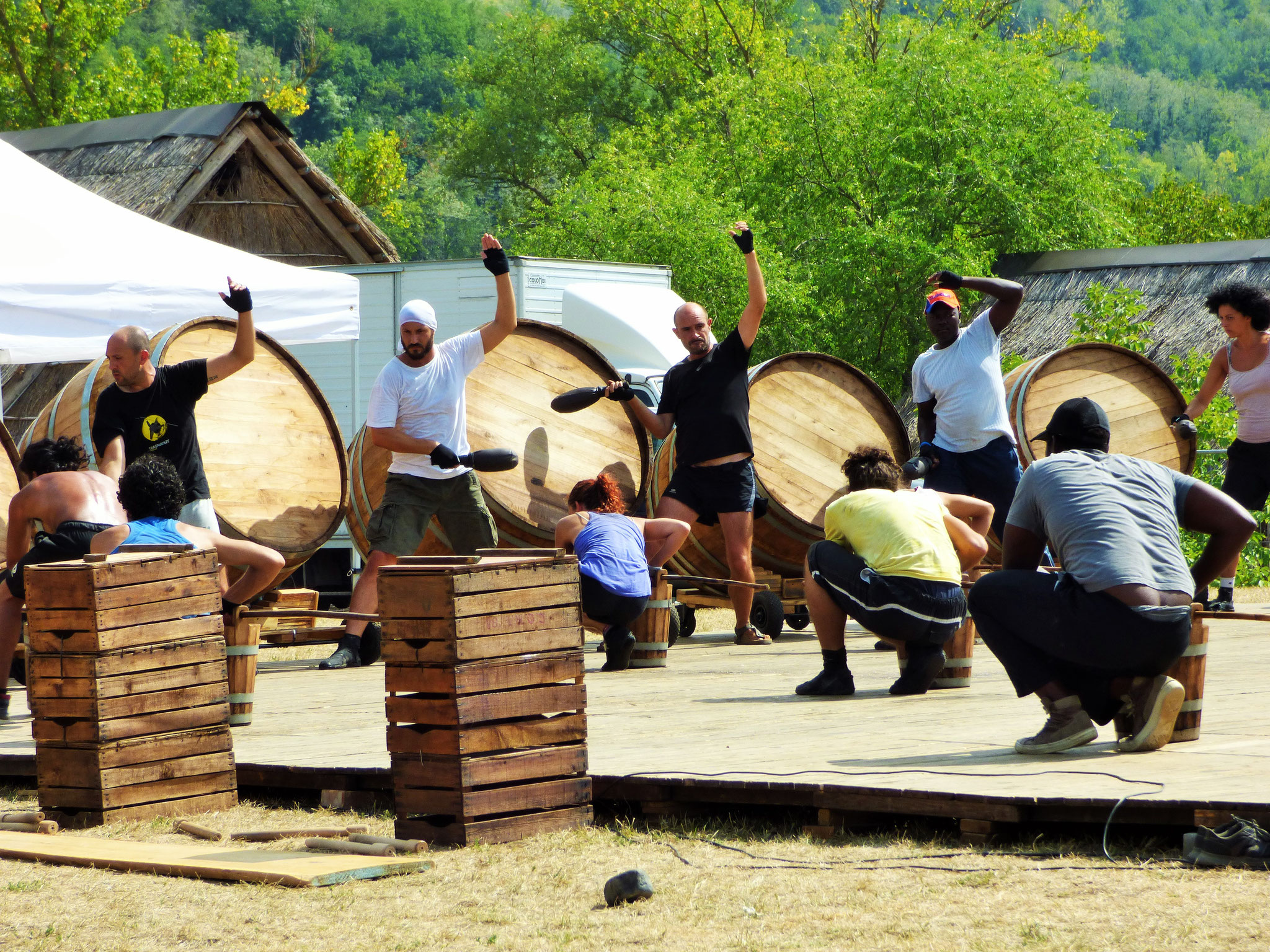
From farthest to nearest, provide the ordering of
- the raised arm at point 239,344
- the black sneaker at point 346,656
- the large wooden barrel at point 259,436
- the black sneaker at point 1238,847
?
the large wooden barrel at point 259,436 → the black sneaker at point 346,656 → the raised arm at point 239,344 → the black sneaker at point 1238,847

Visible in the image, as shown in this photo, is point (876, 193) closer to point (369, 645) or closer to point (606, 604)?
point (369, 645)

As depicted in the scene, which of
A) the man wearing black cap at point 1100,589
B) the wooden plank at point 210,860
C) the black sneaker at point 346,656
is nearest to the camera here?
the wooden plank at point 210,860

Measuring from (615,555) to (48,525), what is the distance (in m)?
2.71

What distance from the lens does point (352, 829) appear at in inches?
203

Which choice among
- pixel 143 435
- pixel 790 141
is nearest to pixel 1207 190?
pixel 790 141

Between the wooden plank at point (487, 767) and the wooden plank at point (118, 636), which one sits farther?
the wooden plank at point (118, 636)

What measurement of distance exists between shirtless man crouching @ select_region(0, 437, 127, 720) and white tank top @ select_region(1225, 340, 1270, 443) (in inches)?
261

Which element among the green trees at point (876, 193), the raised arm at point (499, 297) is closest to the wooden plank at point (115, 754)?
the raised arm at point (499, 297)

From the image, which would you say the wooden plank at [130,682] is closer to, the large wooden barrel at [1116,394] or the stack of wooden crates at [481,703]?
the stack of wooden crates at [481,703]

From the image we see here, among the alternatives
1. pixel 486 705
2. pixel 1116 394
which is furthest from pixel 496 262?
pixel 1116 394

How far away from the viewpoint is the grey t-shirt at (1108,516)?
517cm

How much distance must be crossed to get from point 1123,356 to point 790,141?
2274 centimetres

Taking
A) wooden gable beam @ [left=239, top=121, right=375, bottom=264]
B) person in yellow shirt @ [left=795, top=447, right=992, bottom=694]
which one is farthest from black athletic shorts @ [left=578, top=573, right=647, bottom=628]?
wooden gable beam @ [left=239, top=121, right=375, bottom=264]

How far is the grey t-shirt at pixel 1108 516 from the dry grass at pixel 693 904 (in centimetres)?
105
